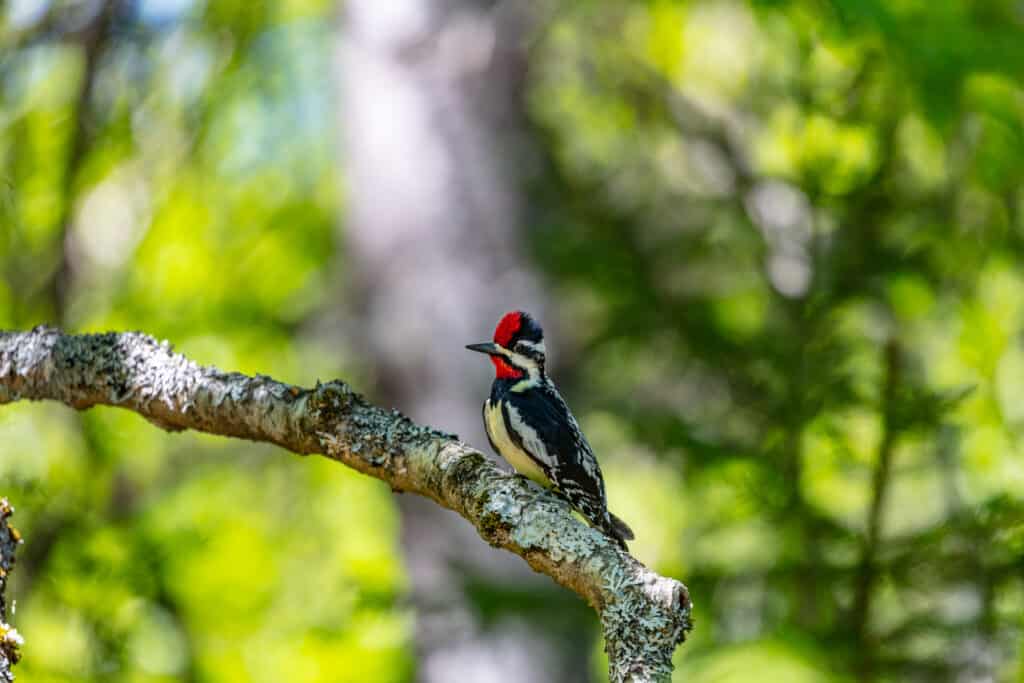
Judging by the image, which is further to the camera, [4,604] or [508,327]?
[508,327]

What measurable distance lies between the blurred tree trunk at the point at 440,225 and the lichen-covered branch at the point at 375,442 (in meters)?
4.44

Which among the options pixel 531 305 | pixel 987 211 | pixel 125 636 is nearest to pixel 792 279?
pixel 987 211

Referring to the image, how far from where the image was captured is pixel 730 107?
30.7ft

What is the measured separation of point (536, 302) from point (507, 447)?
396 cm

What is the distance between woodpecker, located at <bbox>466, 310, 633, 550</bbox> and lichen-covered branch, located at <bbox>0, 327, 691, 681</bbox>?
44.2 inches

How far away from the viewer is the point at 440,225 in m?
7.61

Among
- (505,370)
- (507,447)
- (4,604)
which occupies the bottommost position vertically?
(4,604)

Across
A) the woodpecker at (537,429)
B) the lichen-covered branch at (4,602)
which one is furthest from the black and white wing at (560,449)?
the lichen-covered branch at (4,602)

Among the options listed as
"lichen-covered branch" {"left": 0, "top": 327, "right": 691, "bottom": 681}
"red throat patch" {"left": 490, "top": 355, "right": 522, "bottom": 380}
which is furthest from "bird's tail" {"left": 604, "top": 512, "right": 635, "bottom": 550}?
"lichen-covered branch" {"left": 0, "top": 327, "right": 691, "bottom": 681}

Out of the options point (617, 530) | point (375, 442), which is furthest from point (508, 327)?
point (375, 442)

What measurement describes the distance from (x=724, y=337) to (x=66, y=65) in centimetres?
730

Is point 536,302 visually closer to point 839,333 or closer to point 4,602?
point 839,333

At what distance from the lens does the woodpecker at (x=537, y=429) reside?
11.1 feet

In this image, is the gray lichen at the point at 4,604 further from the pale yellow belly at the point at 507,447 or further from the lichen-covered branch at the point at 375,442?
the pale yellow belly at the point at 507,447
